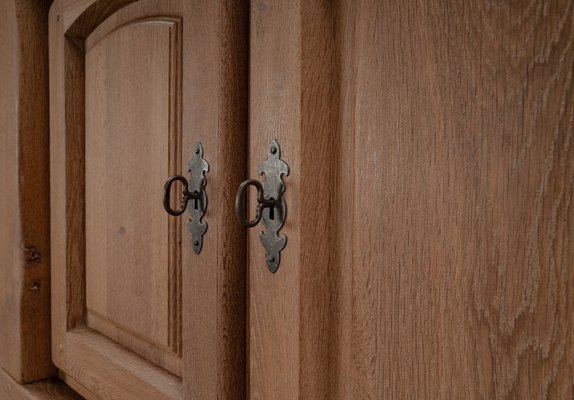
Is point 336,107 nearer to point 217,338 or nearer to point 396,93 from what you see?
point 396,93

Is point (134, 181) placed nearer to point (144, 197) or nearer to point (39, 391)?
point (144, 197)

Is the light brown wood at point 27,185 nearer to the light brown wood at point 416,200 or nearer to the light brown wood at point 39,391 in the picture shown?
the light brown wood at point 39,391

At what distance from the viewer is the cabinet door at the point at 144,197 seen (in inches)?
18.0

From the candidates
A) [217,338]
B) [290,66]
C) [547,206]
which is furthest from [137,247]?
[547,206]

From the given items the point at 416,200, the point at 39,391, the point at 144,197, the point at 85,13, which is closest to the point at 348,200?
the point at 416,200

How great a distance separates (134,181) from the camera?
1.92 ft

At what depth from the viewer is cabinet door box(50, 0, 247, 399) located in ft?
1.50

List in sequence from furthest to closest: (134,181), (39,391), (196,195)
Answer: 1. (39,391)
2. (134,181)
3. (196,195)

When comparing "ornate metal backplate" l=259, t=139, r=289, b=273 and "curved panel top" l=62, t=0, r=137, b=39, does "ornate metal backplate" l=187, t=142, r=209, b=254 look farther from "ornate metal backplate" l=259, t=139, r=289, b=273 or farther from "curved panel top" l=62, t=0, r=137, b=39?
"curved panel top" l=62, t=0, r=137, b=39

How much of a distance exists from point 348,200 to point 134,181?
305 mm

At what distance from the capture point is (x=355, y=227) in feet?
1.23

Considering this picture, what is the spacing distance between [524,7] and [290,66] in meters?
0.17

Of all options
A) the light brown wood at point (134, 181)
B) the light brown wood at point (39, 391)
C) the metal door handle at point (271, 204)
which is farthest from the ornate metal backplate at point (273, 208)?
the light brown wood at point (39, 391)

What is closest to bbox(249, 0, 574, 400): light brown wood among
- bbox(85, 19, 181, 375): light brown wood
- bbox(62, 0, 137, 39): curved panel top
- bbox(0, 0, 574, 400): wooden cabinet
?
bbox(0, 0, 574, 400): wooden cabinet
